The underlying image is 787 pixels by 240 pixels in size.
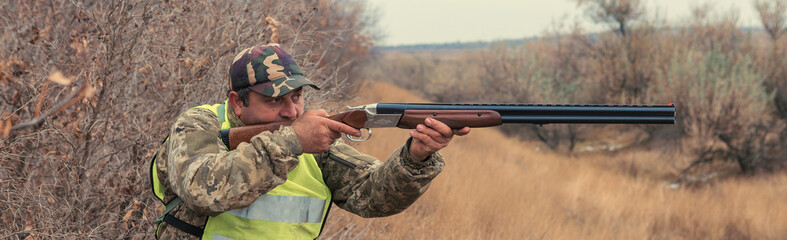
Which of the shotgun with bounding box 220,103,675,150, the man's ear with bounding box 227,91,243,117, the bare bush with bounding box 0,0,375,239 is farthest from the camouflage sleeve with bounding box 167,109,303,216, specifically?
the bare bush with bounding box 0,0,375,239

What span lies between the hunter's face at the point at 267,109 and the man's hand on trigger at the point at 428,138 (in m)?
0.54

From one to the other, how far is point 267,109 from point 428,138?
0.70 meters

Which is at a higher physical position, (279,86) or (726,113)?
(279,86)

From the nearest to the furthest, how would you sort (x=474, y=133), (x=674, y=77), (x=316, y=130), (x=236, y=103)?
(x=316, y=130) < (x=236, y=103) < (x=674, y=77) < (x=474, y=133)

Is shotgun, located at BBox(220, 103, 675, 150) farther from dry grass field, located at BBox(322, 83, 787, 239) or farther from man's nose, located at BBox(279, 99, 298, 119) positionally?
dry grass field, located at BBox(322, 83, 787, 239)

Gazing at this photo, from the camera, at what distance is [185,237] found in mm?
2453

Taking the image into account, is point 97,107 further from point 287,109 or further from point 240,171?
point 240,171

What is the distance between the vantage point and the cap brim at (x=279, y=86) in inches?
93.4

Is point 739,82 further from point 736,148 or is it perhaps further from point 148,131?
point 148,131

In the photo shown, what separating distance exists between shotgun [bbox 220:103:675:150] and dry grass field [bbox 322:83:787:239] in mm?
2510

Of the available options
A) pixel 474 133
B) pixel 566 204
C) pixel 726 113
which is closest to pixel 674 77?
pixel 726 113

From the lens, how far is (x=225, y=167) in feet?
6.92

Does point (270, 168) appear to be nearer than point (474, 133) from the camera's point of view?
Yes

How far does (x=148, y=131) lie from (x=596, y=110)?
306 cm
